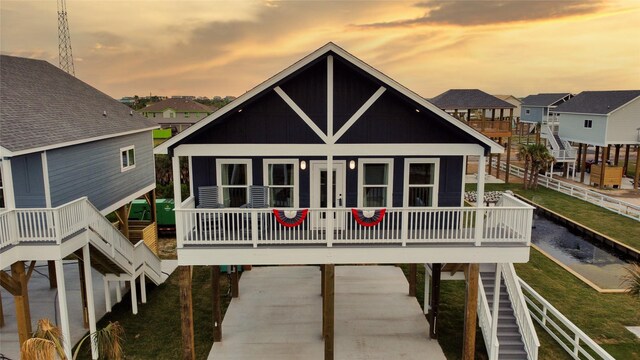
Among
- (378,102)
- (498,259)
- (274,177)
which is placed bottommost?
(498,259)

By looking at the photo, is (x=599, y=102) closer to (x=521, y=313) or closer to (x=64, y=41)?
(x=521, y=313)

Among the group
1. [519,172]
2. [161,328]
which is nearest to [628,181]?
[519,172]

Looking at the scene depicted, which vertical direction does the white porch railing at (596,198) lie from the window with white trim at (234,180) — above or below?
below

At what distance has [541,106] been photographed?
184 ft

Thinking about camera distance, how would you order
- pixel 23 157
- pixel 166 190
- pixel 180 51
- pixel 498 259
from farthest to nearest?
pixel 180 51 → pixel 166 190 → pixel 23 157 → pixel 498 259

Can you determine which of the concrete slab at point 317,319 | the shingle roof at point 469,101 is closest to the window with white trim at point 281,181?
the concrete slab at point 317,319

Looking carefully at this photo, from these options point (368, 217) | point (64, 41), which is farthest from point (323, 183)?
point (64, 41)

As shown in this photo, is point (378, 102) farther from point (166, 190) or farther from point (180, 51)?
point (180, 51)

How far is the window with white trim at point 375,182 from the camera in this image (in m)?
13.4

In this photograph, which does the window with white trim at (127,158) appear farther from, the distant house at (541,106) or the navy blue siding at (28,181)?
the distant house at (541,106)

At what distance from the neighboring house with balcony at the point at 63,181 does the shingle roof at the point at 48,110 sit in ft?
0.16

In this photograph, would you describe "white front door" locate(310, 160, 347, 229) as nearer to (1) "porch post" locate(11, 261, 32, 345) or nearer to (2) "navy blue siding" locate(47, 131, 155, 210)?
(2) "navy blue siding" locate(47, 131, 155, 210)

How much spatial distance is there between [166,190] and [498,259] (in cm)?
2822

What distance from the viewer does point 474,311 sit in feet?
38.9
